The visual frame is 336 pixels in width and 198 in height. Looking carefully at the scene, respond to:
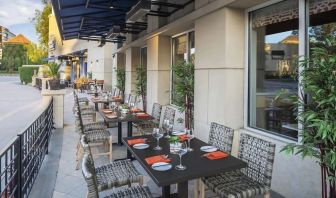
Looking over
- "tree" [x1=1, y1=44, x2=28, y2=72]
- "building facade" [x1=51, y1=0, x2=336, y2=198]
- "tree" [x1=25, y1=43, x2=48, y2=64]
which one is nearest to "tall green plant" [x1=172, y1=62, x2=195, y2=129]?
"building facade" [x1=51, y1=0, x2=336, y2=198]

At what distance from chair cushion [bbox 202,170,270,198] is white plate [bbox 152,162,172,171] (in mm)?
504

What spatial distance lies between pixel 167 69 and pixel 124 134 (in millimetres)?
2114

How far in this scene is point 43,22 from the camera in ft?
99.6

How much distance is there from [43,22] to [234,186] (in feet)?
107

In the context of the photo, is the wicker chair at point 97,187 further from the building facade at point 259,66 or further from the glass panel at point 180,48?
the glass panel at point 180,48

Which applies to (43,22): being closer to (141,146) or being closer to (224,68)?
(224,68)

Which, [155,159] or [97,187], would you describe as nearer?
[97,187]

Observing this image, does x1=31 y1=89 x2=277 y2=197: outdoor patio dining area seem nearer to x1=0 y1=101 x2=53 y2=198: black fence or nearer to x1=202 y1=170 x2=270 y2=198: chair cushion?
x1=202 y1=170 x2=270 y2=198: chair cushion

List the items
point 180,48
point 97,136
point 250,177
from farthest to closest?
point 180,48, point 97,136, point 250,177

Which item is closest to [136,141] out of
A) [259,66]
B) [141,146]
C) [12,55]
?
[141,146]

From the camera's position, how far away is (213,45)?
452 centimetres

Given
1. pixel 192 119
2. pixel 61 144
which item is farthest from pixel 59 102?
pixel 192 119

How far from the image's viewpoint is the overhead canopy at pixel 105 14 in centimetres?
570

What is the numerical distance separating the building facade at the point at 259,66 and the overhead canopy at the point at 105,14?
3.27ft
